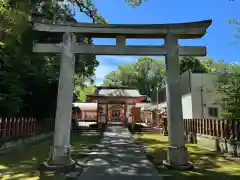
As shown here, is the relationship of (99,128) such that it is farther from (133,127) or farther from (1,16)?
(1,16)

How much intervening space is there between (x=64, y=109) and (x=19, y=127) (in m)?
6.08

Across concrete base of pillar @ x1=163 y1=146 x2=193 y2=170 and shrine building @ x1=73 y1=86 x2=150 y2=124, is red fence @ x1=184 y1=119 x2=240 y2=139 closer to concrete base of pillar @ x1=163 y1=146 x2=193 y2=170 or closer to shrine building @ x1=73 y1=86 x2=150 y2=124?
concrete base of pillar @ x1=163 y1=146 x2=193 y2=170

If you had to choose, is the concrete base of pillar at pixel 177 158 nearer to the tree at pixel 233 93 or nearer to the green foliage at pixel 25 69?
the tree at pixel 233 93

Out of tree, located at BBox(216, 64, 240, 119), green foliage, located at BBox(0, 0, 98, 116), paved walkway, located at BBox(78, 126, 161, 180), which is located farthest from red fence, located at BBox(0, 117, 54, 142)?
tree, located at BBox(216, 64, 240, 119)

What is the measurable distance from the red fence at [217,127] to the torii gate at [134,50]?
396 cm

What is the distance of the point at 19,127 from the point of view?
11203mm

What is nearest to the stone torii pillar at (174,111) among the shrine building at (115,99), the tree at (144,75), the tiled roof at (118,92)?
the shrine building at (115,99)

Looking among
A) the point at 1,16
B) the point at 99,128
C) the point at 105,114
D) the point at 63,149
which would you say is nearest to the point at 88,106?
the point at 105,114

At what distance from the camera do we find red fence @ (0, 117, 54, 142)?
9.81m

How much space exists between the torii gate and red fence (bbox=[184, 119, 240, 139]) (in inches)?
156

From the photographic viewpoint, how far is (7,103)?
10602 mm

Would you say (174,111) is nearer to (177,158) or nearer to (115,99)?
(177,158)

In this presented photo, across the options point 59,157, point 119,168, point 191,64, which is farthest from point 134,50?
point 191,64

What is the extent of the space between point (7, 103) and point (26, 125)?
6.51ft
